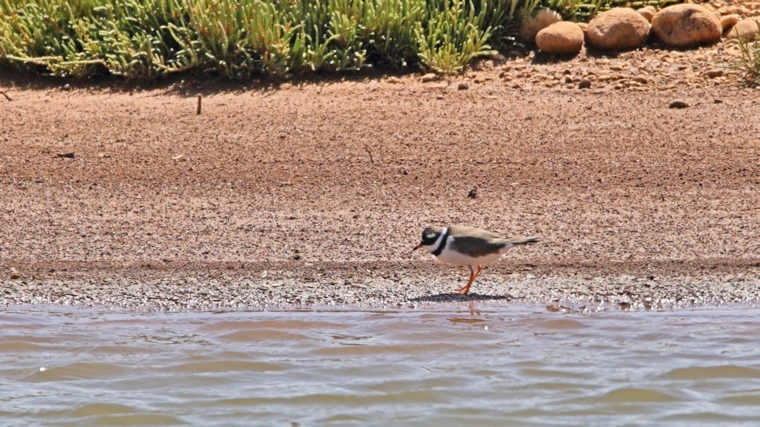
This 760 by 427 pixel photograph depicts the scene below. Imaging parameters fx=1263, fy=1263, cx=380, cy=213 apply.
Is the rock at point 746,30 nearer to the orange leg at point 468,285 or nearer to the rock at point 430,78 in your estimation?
the rock at point 430,78

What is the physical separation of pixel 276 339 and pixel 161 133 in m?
4.29

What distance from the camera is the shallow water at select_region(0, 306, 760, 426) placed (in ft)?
22.1

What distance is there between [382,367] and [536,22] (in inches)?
255

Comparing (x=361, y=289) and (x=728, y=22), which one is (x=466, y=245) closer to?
(x=361, y=289)

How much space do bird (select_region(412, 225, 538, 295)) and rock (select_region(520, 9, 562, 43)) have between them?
524cm

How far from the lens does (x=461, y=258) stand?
25.7ft

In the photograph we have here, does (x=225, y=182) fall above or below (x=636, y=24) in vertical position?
below

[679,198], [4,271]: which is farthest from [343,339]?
[679,198]

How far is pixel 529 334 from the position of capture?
750 cm

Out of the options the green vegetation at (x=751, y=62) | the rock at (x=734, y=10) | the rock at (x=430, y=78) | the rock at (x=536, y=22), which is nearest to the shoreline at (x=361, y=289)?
the green vegetation at (x=751, y=62)

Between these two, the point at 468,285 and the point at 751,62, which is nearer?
the point at 468,285

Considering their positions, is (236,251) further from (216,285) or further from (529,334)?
(529,334)

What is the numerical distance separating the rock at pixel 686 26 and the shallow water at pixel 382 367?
558 centimetres

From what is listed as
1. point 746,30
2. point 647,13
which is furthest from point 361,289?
point 647,13
